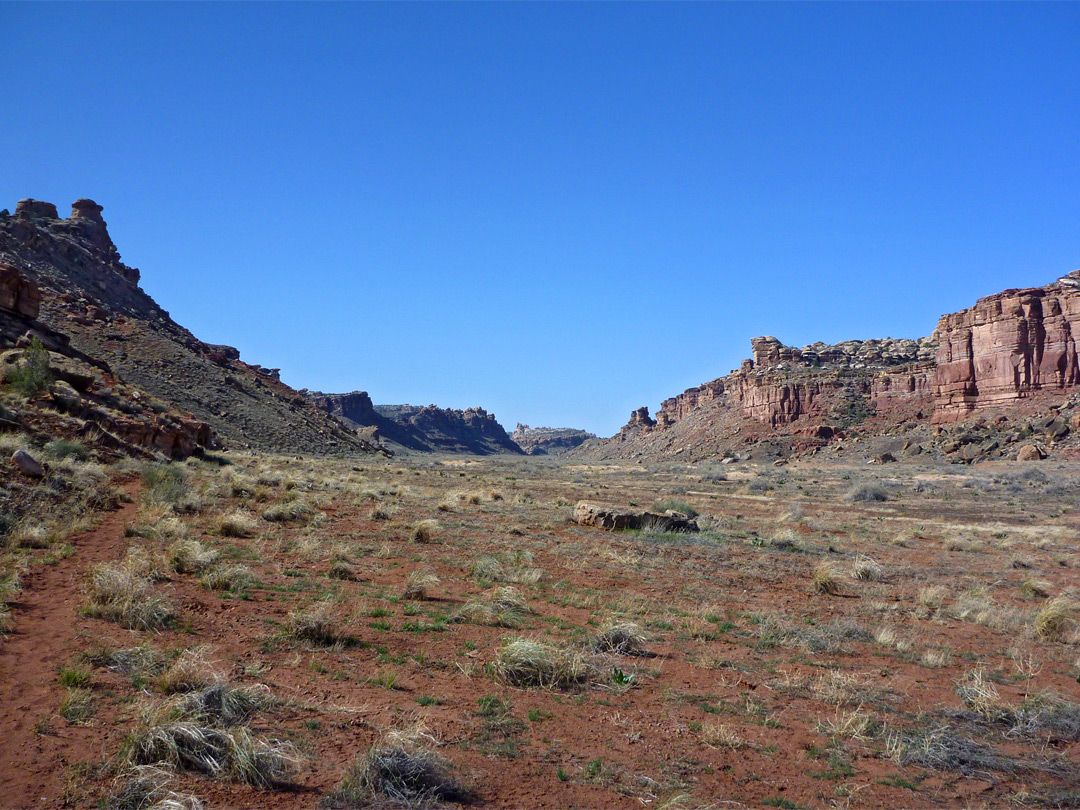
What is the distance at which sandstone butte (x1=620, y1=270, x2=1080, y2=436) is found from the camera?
6257 centimetres

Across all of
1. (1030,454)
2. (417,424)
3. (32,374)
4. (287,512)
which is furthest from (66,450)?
(417,424)

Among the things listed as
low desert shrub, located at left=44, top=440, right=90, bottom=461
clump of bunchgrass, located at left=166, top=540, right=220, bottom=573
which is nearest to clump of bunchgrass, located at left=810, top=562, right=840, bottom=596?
clump of bunchgrass, located at left=166, top=540, right=220, bottom=573

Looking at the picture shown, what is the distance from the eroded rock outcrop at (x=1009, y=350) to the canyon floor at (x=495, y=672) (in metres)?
61.1

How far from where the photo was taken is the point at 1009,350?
64.4 metres

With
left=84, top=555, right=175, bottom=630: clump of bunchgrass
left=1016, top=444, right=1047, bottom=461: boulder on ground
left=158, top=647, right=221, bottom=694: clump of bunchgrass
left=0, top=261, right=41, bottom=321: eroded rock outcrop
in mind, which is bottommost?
left=158, top=647, right=221, bottom=694: clump of bunchgrass

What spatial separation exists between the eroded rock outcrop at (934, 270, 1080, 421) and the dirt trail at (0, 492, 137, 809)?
78.1 m

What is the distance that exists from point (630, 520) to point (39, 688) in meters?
15.1

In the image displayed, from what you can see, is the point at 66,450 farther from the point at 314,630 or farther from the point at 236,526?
the point at 314,630

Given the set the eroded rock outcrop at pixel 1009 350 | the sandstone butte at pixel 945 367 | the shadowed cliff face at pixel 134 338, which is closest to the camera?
the shadowed cliff face at pixel 134 338

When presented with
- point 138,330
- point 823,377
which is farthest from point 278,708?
point 823,377

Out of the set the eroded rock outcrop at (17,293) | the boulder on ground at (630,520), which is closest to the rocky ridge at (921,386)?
the boulder on ground at (630,520)

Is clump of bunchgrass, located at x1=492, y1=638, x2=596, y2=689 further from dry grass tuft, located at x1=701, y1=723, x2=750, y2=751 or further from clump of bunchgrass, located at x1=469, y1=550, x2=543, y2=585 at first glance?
clump of bunchgrass, located at x1=469, y1=550, x2=543, y2=585

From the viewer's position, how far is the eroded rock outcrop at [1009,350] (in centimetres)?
6162

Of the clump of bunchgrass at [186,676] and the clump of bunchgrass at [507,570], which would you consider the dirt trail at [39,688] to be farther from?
the clump of bunchgrass at [507,570]
